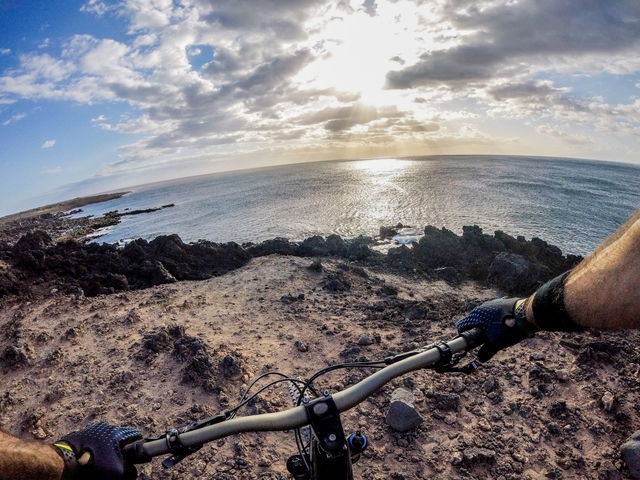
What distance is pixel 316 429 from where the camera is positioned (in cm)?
165

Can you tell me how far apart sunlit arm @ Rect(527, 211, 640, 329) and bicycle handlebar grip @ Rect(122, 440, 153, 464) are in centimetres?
254

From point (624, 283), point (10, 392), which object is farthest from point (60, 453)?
point (10, 392)

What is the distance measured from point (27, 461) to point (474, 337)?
105 inches

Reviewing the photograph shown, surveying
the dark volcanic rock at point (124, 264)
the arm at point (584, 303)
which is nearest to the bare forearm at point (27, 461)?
the arm at point (584, 303)

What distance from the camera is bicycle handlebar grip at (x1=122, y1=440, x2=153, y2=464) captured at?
1958 millimetres

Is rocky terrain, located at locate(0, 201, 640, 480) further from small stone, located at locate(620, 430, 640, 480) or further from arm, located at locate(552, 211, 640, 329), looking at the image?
arm, located at locate(552, 211, 640, 329)

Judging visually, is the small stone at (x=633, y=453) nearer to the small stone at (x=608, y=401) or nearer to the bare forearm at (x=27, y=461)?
the small stone at (x=608, y=401)

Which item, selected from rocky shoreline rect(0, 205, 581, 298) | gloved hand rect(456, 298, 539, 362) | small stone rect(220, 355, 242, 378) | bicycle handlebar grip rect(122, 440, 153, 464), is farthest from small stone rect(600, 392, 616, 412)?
rocky shoreline rect(0, 205, 581, 298)

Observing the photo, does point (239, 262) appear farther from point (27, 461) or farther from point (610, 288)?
point (610, 288)

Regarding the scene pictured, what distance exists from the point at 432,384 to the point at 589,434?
6.34ft

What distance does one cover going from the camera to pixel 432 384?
5.38 meters

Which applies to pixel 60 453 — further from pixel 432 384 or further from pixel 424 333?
pixel 424 333

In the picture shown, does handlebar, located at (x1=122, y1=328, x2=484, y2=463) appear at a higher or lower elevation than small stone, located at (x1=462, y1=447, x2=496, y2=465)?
higher

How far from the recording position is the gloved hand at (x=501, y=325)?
2.41m
